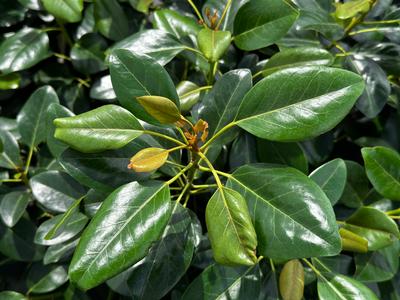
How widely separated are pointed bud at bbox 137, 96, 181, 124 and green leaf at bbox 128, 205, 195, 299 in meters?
0.21

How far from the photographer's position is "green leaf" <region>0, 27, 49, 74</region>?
122 cm

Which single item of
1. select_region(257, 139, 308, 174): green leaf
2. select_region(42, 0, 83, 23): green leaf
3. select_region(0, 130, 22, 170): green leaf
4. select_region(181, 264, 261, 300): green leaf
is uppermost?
select_region(42, 0, 83, 23): green leaf

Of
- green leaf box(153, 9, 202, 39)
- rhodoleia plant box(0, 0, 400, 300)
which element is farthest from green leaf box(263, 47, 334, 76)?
green leaf box(153, 9, 202, 39)

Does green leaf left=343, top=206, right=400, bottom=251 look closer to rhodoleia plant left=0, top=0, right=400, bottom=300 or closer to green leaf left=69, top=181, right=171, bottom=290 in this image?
rhodoleia plant left=0, top=0, right=400, bottom=300

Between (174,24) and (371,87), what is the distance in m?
0.51

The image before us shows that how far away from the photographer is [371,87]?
3.67 ft

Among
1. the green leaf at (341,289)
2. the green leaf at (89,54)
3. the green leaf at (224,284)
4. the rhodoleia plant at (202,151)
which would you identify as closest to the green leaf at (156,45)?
the rhodoleia plant at (202,151)

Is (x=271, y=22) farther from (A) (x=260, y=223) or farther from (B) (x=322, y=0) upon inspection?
(A) (x=260, y=223)

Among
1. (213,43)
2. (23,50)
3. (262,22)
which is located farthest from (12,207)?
(262,22)

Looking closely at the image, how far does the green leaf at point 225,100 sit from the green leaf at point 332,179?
0.22 metres

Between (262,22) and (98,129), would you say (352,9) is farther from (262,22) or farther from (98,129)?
(98,129)

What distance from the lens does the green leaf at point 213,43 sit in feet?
3.05

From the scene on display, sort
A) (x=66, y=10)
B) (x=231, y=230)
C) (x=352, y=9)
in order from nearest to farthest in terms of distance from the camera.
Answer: (x=231, y=230) → (x=352, y=9) → (x=66, y=10)

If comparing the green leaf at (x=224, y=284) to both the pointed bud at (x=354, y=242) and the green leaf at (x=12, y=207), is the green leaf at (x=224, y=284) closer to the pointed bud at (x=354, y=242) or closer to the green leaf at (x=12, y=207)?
the pointed bud at (x=354, y=242)
